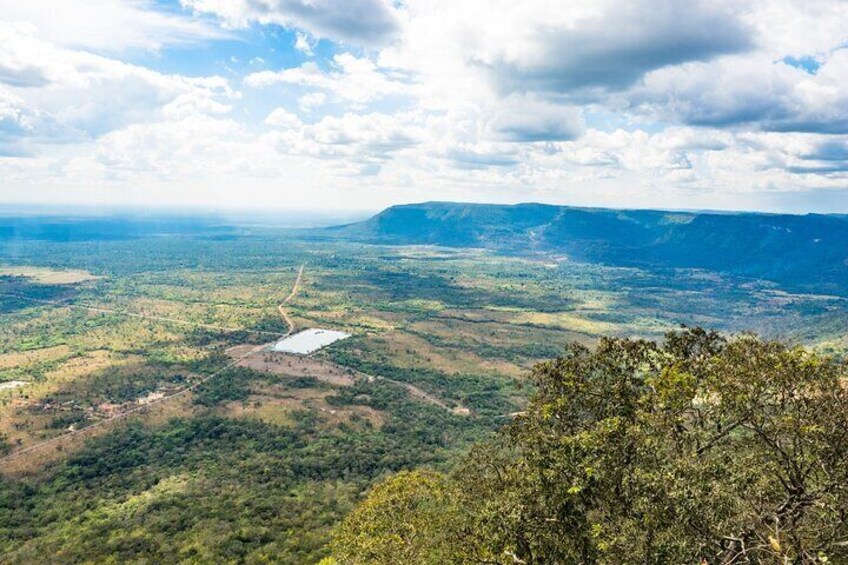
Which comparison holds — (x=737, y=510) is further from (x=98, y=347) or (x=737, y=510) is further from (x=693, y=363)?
(x=98, y=347)

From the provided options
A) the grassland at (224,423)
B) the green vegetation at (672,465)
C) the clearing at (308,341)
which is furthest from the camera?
the clearing at (308,341)

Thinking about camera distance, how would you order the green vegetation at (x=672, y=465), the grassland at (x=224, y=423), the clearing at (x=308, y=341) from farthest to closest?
the clearing at (x=308, y=341) < the grassland at (x=224, y=423) < the green vegetation at (x=672, y=465)

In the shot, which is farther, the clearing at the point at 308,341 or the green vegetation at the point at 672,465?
the clearing at the point at 308,341

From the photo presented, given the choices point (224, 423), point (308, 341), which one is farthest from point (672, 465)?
point (308, 341)

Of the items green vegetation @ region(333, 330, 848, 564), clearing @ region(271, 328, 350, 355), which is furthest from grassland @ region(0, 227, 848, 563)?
clearing @ region(271, 328, 350, 355)

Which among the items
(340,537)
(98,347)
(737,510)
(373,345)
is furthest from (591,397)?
(98,347)

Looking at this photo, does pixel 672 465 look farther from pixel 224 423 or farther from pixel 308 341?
pixel 308 341

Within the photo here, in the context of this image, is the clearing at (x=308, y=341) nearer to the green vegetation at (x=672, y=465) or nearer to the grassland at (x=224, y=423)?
the grassland at (x=224, y=423)

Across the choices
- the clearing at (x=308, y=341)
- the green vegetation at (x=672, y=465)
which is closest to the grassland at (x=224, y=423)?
the green vegetation at (x=672, y=465)
